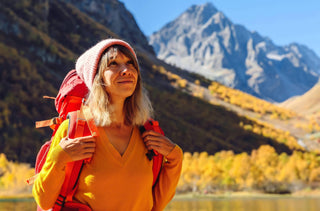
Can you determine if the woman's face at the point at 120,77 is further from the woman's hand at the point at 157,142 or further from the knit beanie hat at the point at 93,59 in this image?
the woman's hand at the point at 157,142

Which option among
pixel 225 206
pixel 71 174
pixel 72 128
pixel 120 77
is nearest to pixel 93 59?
pixel 120 77

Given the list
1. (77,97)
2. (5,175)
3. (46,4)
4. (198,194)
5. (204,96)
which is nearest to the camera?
(77,97)

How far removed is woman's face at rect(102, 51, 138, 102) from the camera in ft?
9.59

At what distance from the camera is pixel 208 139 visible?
79125 mm

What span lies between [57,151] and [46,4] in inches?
4157

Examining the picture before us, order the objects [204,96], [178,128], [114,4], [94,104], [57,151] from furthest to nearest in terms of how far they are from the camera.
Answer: [114,4] < [204,96] < [178,128] < [94,104] < [57,151]

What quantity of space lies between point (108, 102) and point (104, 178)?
19.6 inches

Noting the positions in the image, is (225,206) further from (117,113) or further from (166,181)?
(117,113)

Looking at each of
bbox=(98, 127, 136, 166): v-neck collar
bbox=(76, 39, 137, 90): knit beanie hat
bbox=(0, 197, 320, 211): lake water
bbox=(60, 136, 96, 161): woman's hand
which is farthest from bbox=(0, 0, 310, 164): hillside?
bbox=(60, 136, 96, 161): woman's hand

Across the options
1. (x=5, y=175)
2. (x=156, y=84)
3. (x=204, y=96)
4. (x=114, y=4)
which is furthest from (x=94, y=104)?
(x=114, y=4)

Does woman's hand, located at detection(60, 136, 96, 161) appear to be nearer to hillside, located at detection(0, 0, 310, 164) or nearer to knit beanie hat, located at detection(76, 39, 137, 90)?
knit beanie hat, located at detection(76, 39, 137, 90)

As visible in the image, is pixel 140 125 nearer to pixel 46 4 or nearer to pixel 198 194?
pixel 198 194

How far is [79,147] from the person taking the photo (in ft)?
8.64

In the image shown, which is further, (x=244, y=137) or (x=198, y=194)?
(x=244, y=137)
